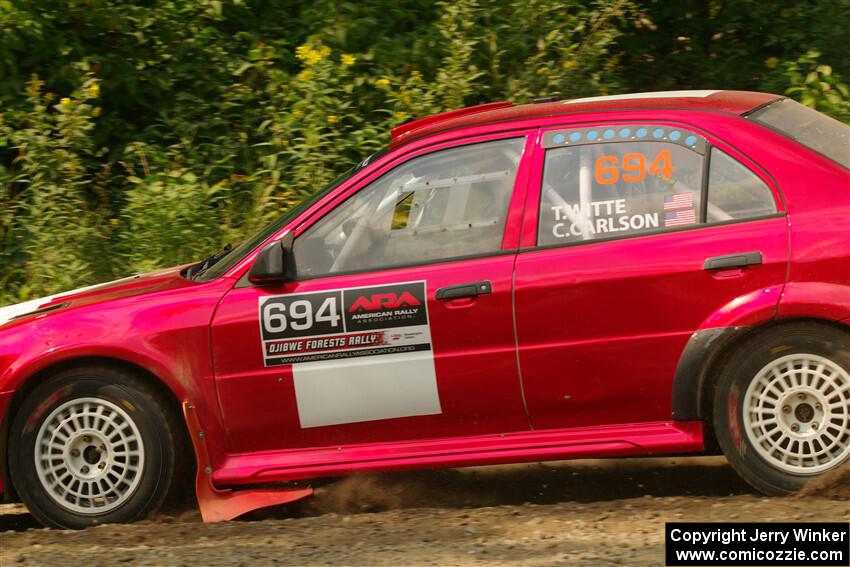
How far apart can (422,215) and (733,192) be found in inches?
53.5

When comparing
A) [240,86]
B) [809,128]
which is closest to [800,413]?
[809,128]

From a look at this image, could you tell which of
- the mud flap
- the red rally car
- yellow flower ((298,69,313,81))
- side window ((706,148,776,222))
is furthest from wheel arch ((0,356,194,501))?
yellow flower ((298,69,313,81))

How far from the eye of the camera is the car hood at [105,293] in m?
5.68

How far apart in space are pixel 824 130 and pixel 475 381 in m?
1.97

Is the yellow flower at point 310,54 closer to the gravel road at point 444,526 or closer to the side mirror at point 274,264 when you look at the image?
the side mirror at point 274,264

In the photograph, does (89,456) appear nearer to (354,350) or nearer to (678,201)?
(354,350)

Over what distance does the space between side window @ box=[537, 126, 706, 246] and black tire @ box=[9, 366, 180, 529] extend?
196cm

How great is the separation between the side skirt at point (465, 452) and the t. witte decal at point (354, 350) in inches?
6.3

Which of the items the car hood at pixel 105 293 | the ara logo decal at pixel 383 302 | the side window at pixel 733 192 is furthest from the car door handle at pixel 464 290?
the car hood at pixel 105 293

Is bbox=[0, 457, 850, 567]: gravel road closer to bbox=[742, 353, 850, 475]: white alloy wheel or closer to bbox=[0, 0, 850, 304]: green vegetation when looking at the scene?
bbox=[742, 353, 850, 475]: white alloy wheel

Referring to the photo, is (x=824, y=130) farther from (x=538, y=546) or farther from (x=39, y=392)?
(x=39, y=392)

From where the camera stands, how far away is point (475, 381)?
17.2ft

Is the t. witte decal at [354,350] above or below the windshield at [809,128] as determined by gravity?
below

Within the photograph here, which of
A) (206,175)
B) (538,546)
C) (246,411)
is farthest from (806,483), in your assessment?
→ (206,175)
